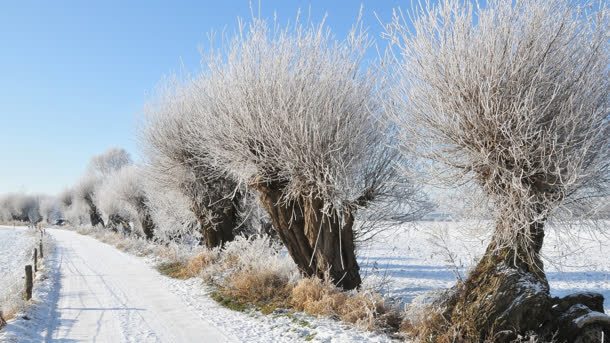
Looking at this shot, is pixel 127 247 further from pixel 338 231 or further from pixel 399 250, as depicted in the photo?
pixel 338 231

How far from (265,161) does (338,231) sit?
2372mm

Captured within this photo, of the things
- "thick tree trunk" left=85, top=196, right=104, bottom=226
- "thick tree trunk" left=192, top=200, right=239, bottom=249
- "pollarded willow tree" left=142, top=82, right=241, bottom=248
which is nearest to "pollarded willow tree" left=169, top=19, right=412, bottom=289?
"pollarded willow tree" left=142, top=82, right=241, bottom=248

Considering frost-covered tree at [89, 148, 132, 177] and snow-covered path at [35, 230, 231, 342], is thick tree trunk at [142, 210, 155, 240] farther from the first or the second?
frost-covered tree at [89, 148, 132, 177]

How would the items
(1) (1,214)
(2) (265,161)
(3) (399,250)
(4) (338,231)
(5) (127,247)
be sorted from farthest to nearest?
1. (1) (1,214)
2. (3) (399,250)
3. (5) (127,247)
4. (4) (338,231)
5. (2) (265,161)

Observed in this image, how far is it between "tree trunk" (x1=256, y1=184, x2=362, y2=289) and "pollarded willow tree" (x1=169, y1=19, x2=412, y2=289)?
2cm

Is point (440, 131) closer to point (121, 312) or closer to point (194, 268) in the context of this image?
point (121, 312)

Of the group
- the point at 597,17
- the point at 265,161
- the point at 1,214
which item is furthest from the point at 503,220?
the point at 1,214

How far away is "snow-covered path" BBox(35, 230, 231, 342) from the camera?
8078 mm

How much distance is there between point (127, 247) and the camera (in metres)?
27.3

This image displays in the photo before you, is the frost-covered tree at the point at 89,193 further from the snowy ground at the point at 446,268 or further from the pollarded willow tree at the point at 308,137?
the pollarded willow tree at the point at 308,137

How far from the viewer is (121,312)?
998 centimetres

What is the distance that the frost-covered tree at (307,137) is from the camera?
8.89 metres

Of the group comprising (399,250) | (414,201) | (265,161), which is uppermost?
(265,161)

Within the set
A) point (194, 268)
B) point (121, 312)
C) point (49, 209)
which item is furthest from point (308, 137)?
Result: point (49, 209)
